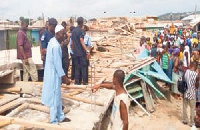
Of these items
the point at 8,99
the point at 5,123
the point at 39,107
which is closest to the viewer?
the point at 5,123

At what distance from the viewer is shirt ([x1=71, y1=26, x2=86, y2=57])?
7207 mm

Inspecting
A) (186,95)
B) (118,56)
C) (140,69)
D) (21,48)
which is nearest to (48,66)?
(21,48)

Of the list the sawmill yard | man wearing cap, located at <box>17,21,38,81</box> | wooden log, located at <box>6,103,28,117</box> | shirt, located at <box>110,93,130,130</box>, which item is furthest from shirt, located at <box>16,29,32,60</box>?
shirt, located at <box>110,93,130,130</box>

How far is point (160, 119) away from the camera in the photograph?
26.9ft

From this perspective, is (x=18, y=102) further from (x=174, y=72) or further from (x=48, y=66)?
(x=174, y=72)

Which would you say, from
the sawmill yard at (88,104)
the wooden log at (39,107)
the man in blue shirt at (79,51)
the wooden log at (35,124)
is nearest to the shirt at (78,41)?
the man in blue shirt at (79,51)

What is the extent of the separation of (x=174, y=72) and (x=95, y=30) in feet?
54.0

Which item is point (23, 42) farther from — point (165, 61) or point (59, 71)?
point (165, 61)

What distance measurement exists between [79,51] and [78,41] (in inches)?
10.2

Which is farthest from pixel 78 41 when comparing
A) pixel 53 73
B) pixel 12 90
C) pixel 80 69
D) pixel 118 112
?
pixel 118 112

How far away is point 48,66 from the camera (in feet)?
15.2

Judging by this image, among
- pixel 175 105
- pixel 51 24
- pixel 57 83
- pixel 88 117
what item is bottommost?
pixel 175 105

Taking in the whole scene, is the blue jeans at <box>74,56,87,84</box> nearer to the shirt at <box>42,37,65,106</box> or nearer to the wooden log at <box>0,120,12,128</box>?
the shirt at <box>42,37,65,106</box>

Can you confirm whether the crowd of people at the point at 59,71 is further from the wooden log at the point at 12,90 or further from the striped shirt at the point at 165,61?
the striped shirt at the point at 165,61
